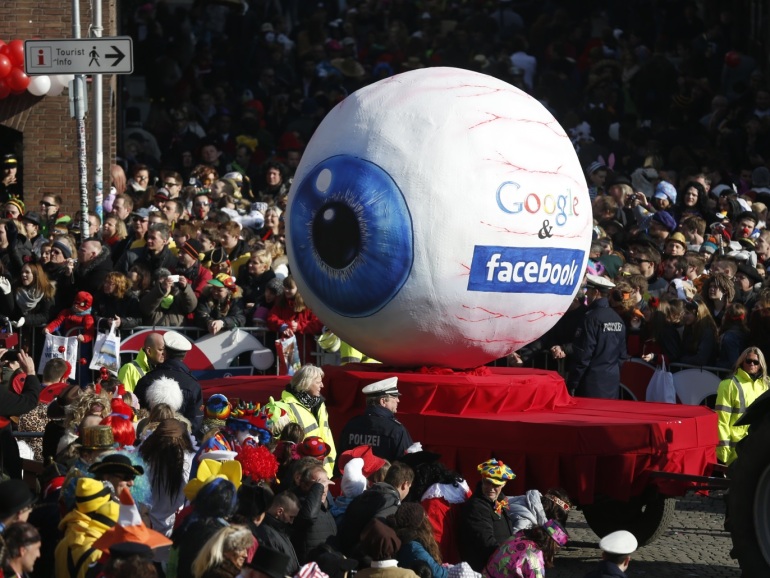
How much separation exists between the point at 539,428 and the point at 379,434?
42.3 inches

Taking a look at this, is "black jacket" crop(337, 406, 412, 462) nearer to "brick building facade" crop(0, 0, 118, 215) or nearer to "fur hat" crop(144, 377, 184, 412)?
"fur hat" crop(144, 377, 184, 412)

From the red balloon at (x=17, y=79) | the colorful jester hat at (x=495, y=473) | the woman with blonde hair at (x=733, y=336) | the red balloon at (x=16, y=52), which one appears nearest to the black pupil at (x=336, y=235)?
the colorful jester hat at (x=495, y=473)

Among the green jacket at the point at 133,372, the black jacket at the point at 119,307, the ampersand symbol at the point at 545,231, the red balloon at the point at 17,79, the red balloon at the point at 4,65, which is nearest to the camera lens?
the ampersand symbol at the point at 545,231

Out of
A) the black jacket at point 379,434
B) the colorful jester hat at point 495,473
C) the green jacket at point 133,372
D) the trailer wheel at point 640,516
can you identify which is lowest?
the trailer wheel at point 640,516

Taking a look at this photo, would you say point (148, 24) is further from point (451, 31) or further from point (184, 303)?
point (184, 303)

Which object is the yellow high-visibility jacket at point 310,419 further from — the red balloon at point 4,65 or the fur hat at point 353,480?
Result: the red balloon at point 4,65

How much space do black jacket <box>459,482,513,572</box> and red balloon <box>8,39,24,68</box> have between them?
1148 cm

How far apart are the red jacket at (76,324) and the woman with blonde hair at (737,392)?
5638mm

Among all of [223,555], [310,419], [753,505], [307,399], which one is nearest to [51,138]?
[307,399]

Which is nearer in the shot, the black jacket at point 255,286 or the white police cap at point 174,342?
the white police cap at point 174,342

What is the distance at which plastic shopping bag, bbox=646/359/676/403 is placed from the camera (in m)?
12.5

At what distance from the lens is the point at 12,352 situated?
10820 millimetres

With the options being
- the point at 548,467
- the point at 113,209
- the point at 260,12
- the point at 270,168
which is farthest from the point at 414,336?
the point at 260,12

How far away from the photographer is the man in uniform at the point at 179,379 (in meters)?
10.3
